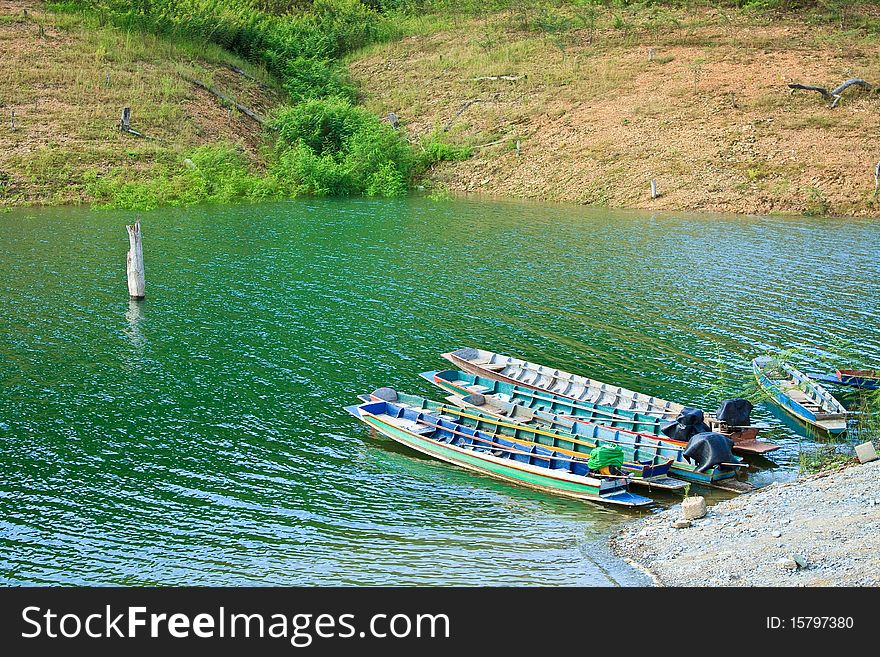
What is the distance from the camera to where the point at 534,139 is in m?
68.2

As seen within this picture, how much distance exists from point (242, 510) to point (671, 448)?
891cm

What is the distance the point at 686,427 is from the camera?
20.3 metres

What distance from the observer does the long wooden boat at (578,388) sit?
2059 centimetres

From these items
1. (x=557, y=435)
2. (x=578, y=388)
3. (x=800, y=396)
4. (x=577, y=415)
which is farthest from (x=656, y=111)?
(x=557, y=435)

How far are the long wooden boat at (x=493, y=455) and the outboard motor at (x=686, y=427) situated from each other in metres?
2.34

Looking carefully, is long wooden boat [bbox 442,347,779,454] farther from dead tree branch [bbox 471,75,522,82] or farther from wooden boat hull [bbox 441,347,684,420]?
dead tree branch [bbox 471,75,522,82]

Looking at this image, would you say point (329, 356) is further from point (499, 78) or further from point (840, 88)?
point (499, 78)

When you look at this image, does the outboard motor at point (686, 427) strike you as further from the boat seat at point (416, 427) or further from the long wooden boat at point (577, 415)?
the boat seat at point (416, 427)

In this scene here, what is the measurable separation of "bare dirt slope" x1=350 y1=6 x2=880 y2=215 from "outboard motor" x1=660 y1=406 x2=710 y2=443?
3747cm

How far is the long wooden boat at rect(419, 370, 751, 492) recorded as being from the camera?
19203 millimetres

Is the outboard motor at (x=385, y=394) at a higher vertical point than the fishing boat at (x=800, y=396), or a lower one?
lower

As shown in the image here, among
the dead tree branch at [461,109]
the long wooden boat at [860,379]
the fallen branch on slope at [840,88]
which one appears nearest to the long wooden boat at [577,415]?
the long wooden boat at [860,379]

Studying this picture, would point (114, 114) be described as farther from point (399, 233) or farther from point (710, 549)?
point (710, 549)

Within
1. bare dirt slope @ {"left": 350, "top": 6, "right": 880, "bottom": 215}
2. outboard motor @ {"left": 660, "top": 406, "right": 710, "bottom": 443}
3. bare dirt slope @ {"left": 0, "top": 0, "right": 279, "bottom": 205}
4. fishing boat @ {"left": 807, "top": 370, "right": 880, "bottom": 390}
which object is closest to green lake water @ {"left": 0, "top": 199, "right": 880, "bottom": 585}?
outboard motor @ {"left": 660, "top": 406, "right": 710, "bottom": 443}
